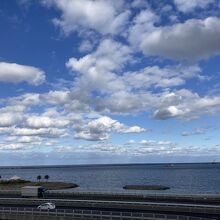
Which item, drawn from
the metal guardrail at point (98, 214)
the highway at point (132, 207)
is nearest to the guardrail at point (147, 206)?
the highway at point (132, 207)

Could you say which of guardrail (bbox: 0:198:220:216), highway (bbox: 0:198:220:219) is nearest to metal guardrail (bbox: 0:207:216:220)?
highway (bbox: 0:198:220:219)

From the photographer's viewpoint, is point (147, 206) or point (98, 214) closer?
point (98, 214)

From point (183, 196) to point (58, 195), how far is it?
28631 mm

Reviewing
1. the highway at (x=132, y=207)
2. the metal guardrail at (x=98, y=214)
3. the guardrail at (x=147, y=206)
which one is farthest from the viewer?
the guardrail at (x=147, y=206)

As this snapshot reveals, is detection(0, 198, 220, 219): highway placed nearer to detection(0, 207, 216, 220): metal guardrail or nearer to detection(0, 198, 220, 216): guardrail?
detection(0, 198, 220, 216): guardrail

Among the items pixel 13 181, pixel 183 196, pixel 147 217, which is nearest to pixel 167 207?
pixel 147 217

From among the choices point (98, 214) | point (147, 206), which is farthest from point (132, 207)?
point (98, 214)

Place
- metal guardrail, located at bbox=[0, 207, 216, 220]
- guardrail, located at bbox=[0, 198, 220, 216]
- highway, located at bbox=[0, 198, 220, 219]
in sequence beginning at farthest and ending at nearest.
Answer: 1. guardrail, located at bbox=[0, 198, 220, 216]
2. highway, located at bbox=[0, 198, 220, 219]
3. metal guardrail, located at bbox=[0, 207, 216, 220]

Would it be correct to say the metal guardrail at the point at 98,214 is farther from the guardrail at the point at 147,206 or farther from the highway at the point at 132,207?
the guardrail at the point at 147,206

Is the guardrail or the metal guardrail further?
the guardrail

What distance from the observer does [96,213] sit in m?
52.0

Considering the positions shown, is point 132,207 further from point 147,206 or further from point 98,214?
point 98,214

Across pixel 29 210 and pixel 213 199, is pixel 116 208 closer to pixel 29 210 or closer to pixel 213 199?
pixel 29 210

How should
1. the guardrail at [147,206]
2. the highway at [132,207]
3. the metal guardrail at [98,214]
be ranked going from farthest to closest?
1. the guardrail at [147,206]
2. the highway at [132,207]
3. the metal guardrail at [98,214]
